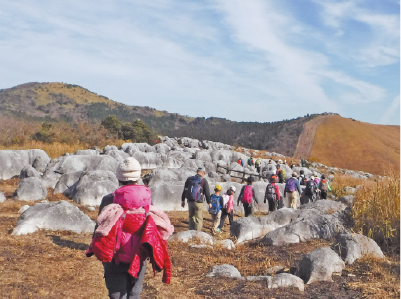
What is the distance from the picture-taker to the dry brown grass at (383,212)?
7176 millimetres

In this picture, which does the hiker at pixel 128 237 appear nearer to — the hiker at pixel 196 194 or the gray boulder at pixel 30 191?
the hiker at pixel 196 194

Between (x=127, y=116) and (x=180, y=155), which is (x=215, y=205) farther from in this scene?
(x=127, y=116)

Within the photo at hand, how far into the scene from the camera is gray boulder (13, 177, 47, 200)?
12641 millimetres

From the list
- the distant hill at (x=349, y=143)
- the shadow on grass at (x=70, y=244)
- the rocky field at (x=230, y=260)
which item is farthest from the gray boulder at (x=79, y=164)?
the distant hill at (x=349, y=143)

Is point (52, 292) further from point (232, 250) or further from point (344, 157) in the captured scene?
point (344, 157)

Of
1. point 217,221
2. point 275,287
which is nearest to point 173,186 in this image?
point 217,221

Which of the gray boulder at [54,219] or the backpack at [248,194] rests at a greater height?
the backpack at [248,194]

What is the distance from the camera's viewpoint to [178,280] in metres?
5.77

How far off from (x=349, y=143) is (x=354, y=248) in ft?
268

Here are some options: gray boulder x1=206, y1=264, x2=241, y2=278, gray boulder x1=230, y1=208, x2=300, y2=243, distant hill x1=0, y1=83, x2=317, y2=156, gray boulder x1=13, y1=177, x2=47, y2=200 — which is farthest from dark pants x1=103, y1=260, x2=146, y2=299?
distant hill x1=0, y1=83, x2=317, y2=156

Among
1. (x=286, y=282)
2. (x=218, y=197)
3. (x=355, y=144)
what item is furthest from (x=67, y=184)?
(x=355, y=144)

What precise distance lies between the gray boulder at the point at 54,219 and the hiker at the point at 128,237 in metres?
5.37

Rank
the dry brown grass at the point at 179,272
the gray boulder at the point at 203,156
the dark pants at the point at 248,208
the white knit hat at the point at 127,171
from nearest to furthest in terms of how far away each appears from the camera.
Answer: the white knit hat at the point at 127,171
the dry brown grass at the point at 179,272
the dark pants at the point at 248,208
the gray boulder at the point at 203,156

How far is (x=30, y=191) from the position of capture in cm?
1280
